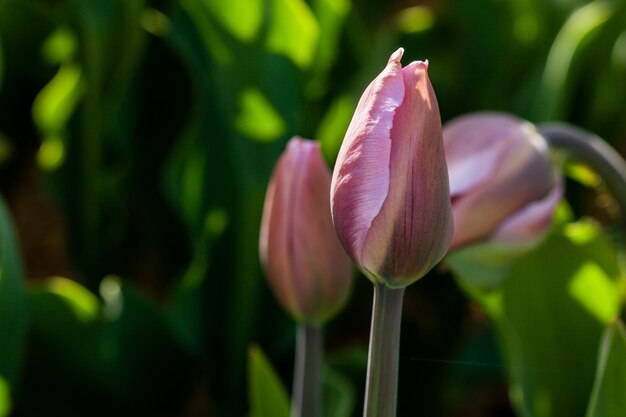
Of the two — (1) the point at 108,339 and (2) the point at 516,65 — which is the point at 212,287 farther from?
(2) the point at 516,65

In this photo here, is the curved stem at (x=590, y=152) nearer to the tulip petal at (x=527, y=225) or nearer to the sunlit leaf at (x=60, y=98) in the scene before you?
the tulip petal at (x=527, y=225)

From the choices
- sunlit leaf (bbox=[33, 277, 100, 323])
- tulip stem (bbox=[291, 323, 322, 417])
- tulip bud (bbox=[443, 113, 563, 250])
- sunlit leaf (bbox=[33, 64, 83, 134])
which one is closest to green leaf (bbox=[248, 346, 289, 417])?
tulip stem (bbox=[291, 323, 322, 417])

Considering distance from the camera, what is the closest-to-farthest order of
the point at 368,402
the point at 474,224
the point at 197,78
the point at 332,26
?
1. the point at 368,402
2. the point at 474,224
3. the point at 197,78
4. the point at 332,26

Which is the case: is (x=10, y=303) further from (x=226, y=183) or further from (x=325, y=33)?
(x=325, y=33)

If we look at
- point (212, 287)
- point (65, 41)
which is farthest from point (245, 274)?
point (65, 41)

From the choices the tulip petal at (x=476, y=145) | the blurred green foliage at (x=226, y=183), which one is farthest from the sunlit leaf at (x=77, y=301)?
the tulip petal at (x=476, y=145)

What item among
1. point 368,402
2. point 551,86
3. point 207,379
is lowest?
point 207,379

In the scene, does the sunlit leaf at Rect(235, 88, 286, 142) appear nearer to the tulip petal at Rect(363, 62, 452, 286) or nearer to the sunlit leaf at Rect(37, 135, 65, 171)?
the sunlit leaf at Rect(37, 135, 65, 171)
